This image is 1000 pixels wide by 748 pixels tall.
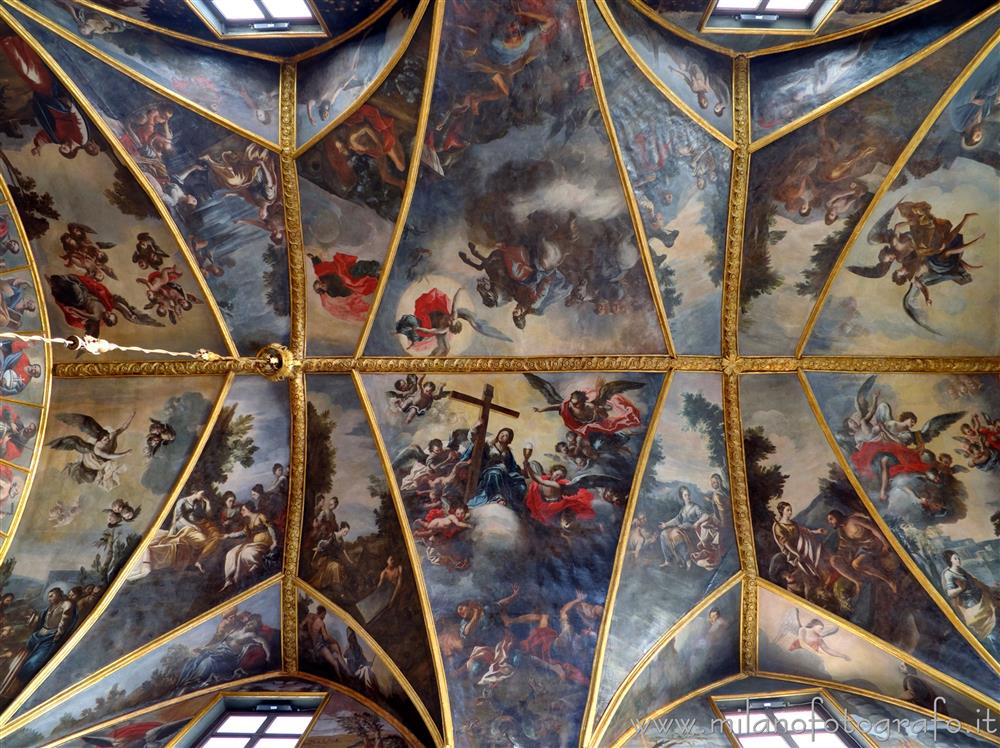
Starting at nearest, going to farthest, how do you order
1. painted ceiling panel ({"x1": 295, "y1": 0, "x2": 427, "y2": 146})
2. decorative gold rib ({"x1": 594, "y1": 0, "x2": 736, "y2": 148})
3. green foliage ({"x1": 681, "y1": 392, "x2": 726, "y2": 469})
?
decorative gold rib ({"x1": 594, "y1": 0, "x2": 736, "y2": 148}) → painted ceiling panel ({"x1": 295, "y1": 0, "x2": 427, "y2": 146}) → green foliage ({"x1": 681, "y1": 392, "x2": 726, "y2": 469})

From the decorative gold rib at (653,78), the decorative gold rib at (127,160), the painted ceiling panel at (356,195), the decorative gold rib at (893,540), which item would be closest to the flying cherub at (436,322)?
the painted ceiling panel at (356,195)

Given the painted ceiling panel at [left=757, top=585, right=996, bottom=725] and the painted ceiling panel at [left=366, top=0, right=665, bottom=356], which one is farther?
the painted ceiling panel at [left=757, top=585, right=996, bottom=725]

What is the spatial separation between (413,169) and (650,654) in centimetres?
862

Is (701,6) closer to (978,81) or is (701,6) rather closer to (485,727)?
(978,81)

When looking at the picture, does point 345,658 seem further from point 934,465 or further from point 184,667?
point 934,465

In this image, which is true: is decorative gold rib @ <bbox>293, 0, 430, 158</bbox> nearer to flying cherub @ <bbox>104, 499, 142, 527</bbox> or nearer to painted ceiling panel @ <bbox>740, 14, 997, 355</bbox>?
painted ceiling panel @ <bbox>740, 14, 997, 355</bbox>

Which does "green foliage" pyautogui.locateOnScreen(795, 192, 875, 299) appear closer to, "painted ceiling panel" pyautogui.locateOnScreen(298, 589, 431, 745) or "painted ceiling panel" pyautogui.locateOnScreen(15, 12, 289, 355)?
"painted ceiling panel" pyautogui.locateOnScreen(15, 12, 289, 355)

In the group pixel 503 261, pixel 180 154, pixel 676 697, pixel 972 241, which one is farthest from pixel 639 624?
pixel 180 154

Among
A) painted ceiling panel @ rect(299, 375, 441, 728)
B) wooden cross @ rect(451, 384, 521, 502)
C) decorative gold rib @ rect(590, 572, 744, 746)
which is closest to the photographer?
decorative gold rib @ rect(590, 572, 744, 746)

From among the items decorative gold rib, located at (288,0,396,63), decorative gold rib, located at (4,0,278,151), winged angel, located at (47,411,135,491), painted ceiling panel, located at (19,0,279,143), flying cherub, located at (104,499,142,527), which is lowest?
flying cherub, located at (104,499,142,527)

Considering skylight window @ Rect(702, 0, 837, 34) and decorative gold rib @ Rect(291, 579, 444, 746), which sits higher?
skylight window @ Rect(702, 0, 837, 34)

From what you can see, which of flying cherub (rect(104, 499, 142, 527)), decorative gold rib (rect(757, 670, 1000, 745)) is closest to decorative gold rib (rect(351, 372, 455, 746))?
flying cherub (rect(104, 499, 142, 527))

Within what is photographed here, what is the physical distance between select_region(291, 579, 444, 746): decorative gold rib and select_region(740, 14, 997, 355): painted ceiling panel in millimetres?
7760

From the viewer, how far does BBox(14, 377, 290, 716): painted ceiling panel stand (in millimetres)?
12633
